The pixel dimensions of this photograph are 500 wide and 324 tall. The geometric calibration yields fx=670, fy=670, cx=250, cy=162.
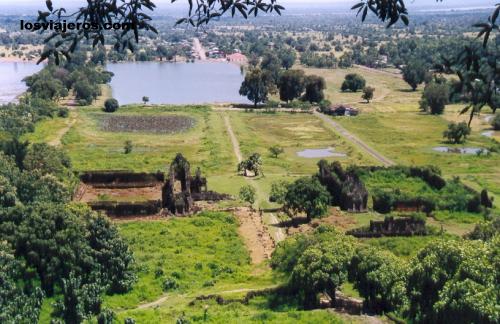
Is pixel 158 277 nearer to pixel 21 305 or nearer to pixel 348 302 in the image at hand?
pixel 21 305

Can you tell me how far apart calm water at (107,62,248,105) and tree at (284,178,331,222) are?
52.9 metres

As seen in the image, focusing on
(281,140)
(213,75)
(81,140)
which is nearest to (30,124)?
(81,140)

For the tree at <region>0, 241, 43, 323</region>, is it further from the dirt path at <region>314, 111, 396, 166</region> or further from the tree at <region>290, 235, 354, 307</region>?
the dirt path at <region>314, 111, 396, 166</region>

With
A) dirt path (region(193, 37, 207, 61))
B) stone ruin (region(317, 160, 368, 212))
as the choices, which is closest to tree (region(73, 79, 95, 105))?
stone ruin (region(317, 160, 368, 212))

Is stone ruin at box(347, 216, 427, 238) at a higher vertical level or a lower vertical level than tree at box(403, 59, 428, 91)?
lower

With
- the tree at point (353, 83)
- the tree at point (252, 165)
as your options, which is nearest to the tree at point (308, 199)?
the tree at point (252, 165)

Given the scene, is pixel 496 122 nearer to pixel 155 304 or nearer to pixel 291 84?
pixel 291 84

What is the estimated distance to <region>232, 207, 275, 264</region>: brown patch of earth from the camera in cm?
2867

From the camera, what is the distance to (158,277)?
Answer: 25250 mm

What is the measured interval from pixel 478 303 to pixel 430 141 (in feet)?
142

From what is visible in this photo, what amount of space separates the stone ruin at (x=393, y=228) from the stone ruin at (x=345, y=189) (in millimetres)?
4237

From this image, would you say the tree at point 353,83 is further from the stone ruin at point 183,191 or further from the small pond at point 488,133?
the stone ruin at point 183,191

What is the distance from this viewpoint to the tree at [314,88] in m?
78.8

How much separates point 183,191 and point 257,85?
43570 mm
